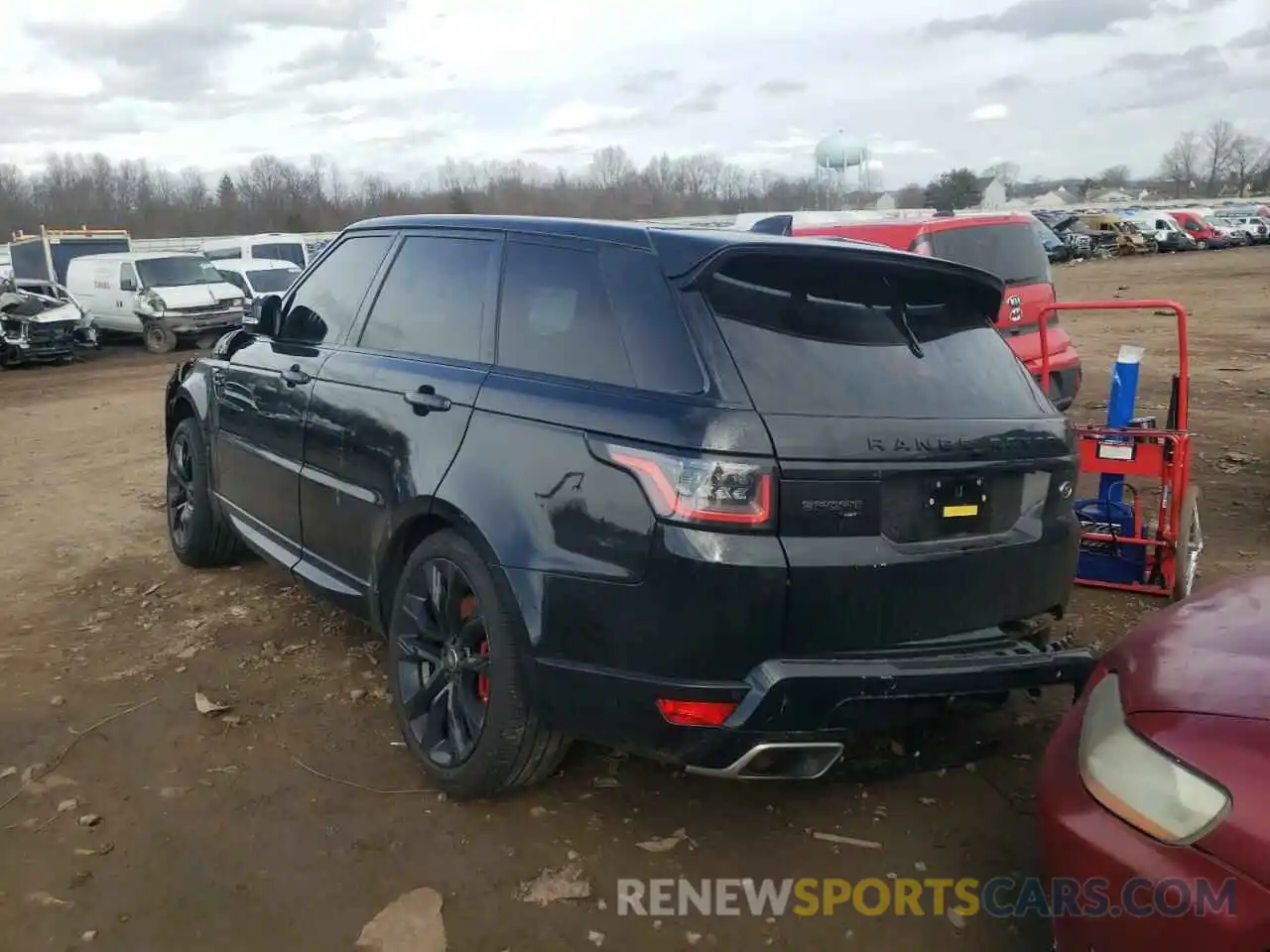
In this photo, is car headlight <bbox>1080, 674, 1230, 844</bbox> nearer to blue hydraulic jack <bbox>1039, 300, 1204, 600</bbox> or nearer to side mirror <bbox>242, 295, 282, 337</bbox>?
blue hydraulic jack <bbox>1039, 300, 1204, 600</bbox>

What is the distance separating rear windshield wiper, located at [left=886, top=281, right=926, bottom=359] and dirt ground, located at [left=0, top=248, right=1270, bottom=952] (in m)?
1.15

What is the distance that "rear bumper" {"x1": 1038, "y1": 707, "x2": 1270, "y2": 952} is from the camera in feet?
6.11

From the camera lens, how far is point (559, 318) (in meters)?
3.31

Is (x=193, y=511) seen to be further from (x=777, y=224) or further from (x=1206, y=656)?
(x=777, y=224)

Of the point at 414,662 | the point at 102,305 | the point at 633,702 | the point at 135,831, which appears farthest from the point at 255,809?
the point at 102,305

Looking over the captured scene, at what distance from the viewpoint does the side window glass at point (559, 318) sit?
3.10 m

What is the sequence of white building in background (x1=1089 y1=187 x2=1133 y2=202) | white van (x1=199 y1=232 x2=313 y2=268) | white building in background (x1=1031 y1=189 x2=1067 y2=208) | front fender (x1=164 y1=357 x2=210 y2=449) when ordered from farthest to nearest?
white building in background (x1=1089 y1=187 x2=1133 y2=202), white building in background (x1=1031 y1=189 x2=1067 y2=208), white van (x1=199 y1=232 x2=313 y2=268), front fender (x1=164 y1=357 x2=210 y2=449)

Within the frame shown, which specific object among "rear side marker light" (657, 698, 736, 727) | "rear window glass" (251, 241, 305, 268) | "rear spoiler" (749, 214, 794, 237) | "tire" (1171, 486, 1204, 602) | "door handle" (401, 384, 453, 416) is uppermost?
"rear spoiler" (749, 214, 794, 237)

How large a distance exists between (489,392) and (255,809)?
1528mm

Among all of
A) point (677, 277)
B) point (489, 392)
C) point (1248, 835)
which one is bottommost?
point (1248, 835)

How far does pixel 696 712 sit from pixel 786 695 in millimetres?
237

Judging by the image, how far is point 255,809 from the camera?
345 centimetres

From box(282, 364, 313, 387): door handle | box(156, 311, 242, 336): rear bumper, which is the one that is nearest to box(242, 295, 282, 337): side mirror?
box(282, 364, 313, 387): door handle

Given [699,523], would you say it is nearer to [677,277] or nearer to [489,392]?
[677,277]
